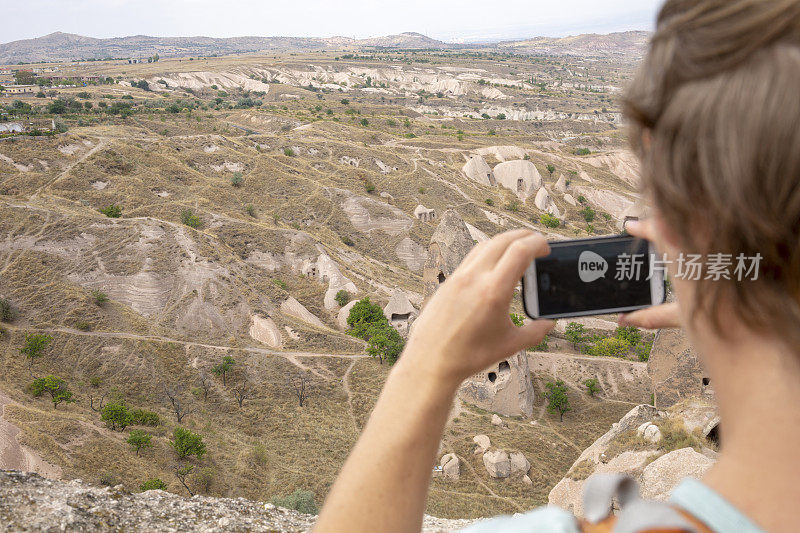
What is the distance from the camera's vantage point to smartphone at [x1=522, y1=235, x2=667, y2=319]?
7.48 ft

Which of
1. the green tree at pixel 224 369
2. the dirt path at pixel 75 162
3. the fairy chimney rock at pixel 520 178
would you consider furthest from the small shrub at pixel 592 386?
the fairy chimney rock at pixel 520 178

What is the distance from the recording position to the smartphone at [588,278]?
2.28 m

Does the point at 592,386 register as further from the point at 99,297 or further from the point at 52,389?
the point at 99,297

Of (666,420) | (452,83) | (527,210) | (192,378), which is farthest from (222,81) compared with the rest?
(666,420)

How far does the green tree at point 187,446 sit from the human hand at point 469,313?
16.8 metres

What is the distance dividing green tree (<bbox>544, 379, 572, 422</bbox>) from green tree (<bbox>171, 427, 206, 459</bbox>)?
46.0 feet

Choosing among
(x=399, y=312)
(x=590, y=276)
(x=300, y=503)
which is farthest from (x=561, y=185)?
(x=590, y=276)

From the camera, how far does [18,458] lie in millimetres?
13602

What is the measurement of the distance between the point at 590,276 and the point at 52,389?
21.2 metres

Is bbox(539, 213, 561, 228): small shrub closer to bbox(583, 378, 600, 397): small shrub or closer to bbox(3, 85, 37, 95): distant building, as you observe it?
bbox(583, 378, 600, 397): small shrub

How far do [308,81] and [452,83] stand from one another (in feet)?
124

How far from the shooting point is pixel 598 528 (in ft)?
3.37

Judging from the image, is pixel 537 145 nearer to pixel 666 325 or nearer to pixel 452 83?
pixel 452 83

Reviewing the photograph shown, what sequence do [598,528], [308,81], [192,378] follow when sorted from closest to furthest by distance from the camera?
[598,528] → [192,378] → [308,81]
